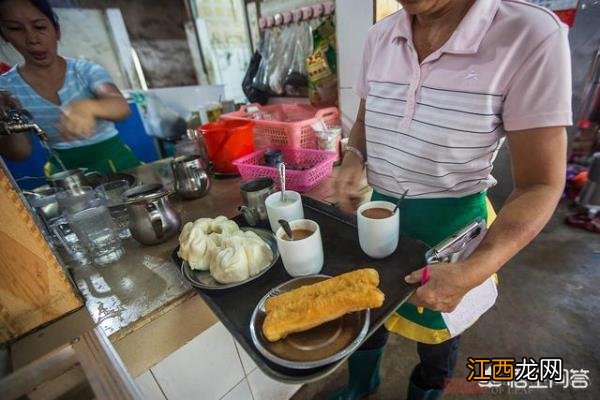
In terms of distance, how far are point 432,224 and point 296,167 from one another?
75 centimetres

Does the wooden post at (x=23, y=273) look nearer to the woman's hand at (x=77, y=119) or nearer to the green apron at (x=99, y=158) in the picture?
the woman's hand at (x=77, y=119)

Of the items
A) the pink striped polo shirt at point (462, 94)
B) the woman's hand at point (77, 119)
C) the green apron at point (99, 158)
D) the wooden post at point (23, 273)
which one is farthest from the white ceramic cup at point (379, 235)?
the green apron at point (99, 158)

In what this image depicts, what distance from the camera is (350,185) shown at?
1197mm

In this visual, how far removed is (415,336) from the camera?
105 cm

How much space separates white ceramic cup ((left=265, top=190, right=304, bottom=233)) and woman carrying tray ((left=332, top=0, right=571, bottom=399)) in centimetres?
34

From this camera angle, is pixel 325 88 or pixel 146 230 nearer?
pixel 146 230

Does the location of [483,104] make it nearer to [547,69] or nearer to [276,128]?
[547,69]

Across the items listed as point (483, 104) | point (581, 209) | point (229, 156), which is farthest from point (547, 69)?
point (581, 209)

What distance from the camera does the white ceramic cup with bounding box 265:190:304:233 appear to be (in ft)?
3.05

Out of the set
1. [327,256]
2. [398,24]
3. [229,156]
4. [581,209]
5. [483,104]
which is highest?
[398,24]

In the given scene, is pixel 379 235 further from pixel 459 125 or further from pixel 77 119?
pixel 77 119

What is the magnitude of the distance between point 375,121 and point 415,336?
0.79 meters

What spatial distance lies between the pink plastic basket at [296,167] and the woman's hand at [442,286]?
75cm

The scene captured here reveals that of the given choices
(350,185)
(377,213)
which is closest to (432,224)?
(377,213)
